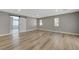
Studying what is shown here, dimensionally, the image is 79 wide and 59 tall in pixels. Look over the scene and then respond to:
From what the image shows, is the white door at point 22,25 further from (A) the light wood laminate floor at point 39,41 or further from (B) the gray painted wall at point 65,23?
(B) the gray painted wall at point 65,23

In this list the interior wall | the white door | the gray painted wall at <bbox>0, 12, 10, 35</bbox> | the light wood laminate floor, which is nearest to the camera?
the light wood laminate floor

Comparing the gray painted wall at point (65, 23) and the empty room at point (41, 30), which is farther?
the gray painted wall at point (65, 23)

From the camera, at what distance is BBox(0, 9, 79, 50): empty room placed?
292 centimetres

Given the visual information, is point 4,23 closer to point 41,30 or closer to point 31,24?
point 31,24

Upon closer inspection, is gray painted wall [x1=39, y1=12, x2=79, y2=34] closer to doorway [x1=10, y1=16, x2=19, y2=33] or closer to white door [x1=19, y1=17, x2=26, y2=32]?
white door [x1=19, y1=17, x2=26, y2=32]

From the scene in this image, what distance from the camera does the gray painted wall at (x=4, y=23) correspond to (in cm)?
303

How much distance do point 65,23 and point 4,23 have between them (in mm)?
2109

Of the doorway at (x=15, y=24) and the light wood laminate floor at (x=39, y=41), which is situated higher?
the doorway at (x=15, y=24)

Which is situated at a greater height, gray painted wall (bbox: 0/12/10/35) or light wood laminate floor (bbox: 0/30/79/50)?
gray painted wall (bbox: 0/12/10/35)

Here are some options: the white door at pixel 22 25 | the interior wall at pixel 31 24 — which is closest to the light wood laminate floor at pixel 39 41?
the interior wall at pixel 31 24

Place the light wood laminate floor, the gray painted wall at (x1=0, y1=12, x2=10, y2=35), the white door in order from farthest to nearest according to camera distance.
Result: the white door, the gray painted wall at (x1=0, y1=12, x2=10, y2=35), the light wood laminate floor

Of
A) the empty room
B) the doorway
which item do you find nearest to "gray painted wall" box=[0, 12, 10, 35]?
the empty room
